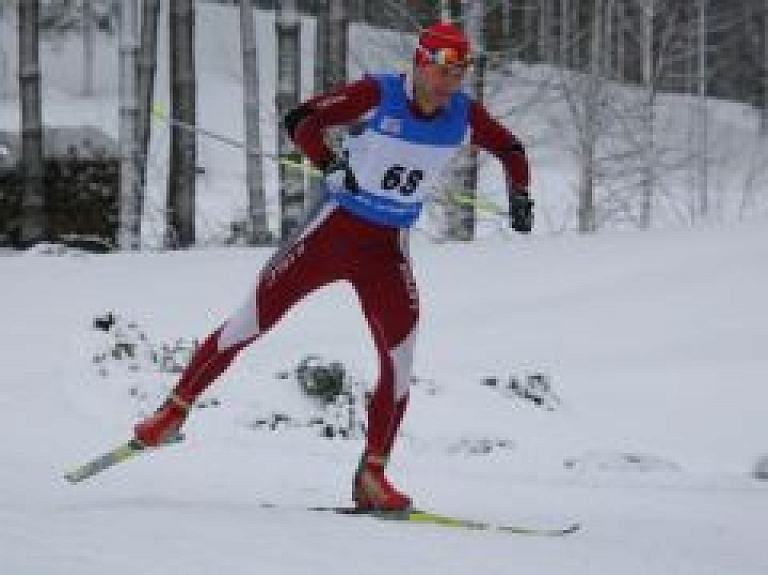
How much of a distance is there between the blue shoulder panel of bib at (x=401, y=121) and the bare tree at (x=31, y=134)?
1125 cm

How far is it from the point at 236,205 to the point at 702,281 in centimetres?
1704

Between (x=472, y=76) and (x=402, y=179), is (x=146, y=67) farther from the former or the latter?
(x=402, y=179)

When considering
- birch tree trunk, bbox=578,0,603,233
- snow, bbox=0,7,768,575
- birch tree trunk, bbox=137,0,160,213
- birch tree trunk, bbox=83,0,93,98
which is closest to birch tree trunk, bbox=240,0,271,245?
birch tree trunk, bbox=137,0,160,213

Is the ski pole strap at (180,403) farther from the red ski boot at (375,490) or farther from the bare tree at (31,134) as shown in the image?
the bare tree at (31,134)

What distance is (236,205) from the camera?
27.5 meters

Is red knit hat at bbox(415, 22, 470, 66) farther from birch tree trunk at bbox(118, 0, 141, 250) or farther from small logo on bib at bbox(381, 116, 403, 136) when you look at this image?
birch tree trunk at bbox(118, 0, 141, 250)

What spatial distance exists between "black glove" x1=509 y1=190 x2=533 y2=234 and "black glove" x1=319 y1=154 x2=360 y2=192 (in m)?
0.72

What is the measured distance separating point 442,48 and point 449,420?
3491mm

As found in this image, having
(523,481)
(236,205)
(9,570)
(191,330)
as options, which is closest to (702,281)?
(191,330)

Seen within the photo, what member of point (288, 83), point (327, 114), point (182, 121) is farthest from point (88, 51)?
point (327, 114)

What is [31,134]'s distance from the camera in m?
16.0

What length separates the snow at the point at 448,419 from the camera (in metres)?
4.34

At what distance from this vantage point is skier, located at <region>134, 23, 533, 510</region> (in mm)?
5359

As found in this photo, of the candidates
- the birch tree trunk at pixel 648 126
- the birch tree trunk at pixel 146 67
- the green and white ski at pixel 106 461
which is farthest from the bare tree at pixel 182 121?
the green and white ski at pixel 106 461
